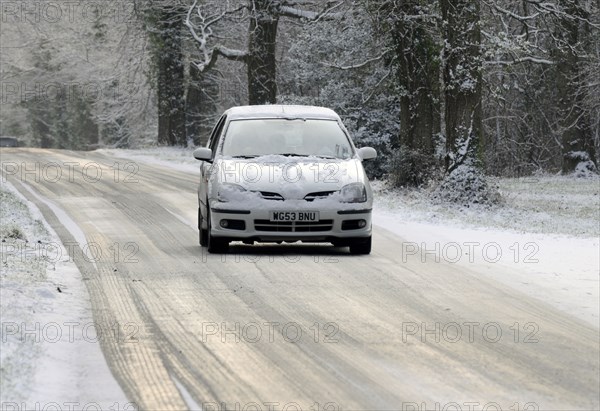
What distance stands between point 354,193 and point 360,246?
723 mm

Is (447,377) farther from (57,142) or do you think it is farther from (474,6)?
(57,142)

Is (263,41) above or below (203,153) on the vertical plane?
above

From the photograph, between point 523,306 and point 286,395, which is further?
point 523,306

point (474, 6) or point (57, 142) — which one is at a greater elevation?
point (474, 6)

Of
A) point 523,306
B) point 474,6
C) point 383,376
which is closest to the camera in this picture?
point 383,376

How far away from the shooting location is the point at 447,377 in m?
7.68

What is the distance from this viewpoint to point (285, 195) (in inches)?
545

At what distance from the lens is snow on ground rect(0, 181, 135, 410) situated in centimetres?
703

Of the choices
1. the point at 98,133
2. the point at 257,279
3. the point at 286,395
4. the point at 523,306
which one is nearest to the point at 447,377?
the point at 286,395

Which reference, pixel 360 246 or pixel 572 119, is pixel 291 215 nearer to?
pixel 360 246

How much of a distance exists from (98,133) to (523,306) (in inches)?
2847

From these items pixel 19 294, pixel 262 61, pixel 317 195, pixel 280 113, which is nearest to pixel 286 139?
pixel 280 113

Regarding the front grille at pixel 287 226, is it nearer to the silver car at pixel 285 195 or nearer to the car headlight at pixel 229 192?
the silver car at pixel 285 195

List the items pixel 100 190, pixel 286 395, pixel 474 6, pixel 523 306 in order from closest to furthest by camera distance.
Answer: pixel 286 395
pixel 523 306
pixel 474 6
pixel 100 190
